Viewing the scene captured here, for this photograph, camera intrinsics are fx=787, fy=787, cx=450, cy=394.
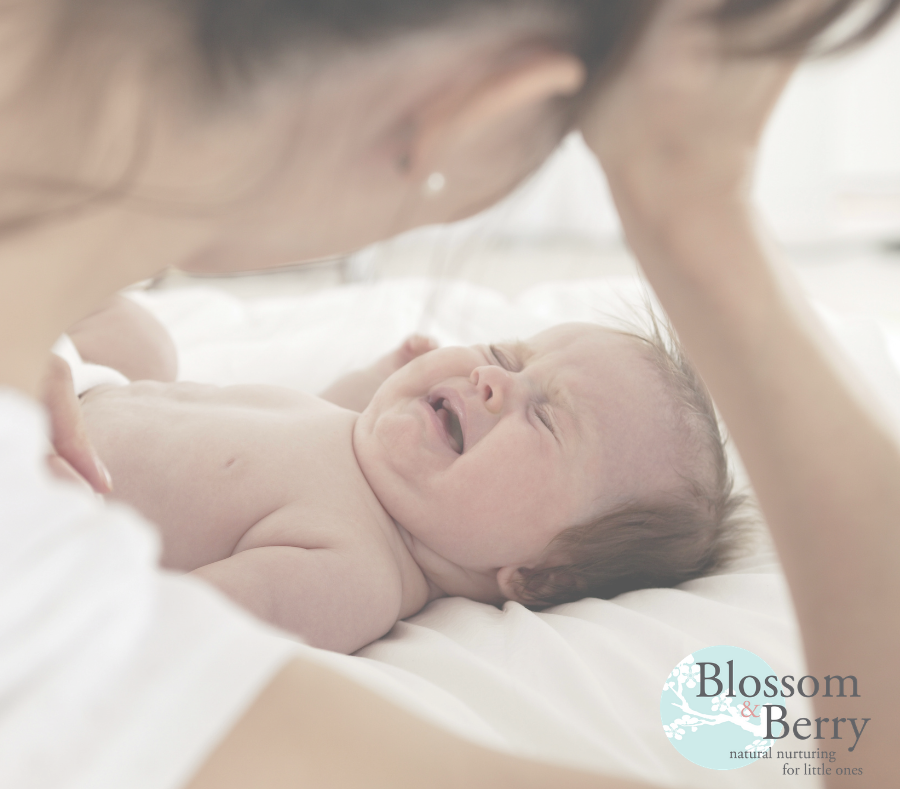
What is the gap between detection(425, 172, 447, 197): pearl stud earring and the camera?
21.3 inches

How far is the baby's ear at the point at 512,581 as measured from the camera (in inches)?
38.3

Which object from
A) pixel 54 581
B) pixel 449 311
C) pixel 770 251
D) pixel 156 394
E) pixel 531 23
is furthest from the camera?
pixel 449 311

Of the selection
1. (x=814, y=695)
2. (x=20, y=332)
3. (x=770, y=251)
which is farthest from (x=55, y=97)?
(x=814, y=695)

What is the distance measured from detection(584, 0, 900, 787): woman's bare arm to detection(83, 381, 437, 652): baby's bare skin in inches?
16.9

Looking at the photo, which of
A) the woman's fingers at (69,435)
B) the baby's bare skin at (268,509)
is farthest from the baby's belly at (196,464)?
the woman's fingers at (69,435)

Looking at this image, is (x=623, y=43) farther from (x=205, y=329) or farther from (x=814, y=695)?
(x=205, y=329)

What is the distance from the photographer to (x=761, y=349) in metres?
0.60

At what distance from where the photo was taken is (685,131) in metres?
Result: 0.55

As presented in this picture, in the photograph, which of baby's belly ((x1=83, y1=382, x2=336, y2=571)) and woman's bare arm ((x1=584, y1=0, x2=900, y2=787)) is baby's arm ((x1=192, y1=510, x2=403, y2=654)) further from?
woman's bare arm ((x1=584, y1=0, x2=900, y2=787))

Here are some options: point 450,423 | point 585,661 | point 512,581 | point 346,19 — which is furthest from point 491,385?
point 346,19

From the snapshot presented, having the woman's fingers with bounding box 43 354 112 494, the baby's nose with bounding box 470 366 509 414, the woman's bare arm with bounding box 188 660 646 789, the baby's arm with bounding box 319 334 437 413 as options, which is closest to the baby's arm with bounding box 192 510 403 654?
the woman's fingers with bounding box 43 354 112 494

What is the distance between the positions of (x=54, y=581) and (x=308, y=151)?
0.30 meters

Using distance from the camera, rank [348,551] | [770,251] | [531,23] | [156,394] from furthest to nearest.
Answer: [156,394], [348,551], [770,251], [531,23]

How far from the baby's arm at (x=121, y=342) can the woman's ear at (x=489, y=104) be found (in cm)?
86
